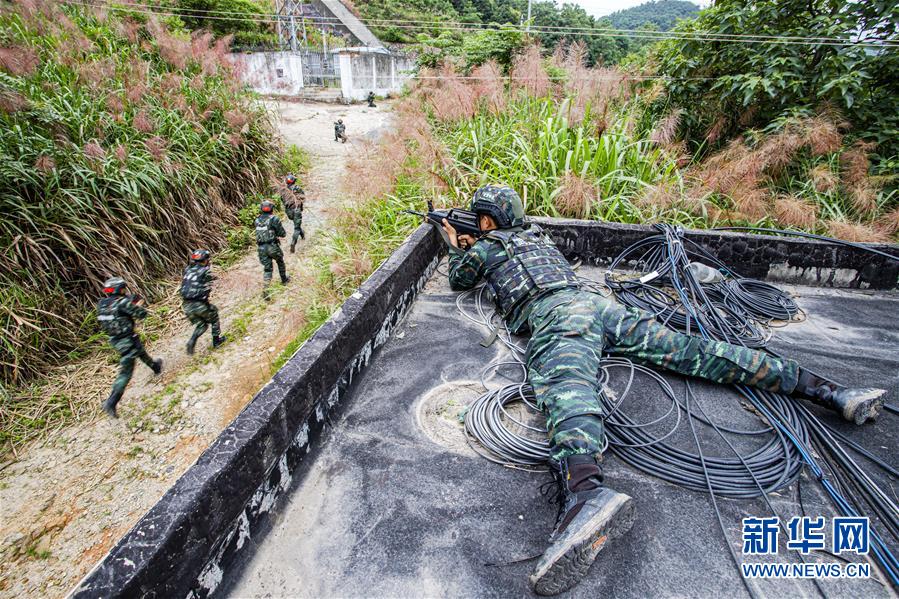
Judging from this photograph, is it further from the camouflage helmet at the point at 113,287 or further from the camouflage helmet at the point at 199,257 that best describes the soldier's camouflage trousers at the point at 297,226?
the camouflage helmet at the point at 113,287

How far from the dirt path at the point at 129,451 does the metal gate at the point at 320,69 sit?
19.5 m

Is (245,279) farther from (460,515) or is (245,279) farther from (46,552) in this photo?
(460,515)

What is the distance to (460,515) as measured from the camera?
1.78m

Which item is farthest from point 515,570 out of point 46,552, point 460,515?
point 46,552

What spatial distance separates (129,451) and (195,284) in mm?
1534

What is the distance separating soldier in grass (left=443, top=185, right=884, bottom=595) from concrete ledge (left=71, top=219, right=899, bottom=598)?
0.77m

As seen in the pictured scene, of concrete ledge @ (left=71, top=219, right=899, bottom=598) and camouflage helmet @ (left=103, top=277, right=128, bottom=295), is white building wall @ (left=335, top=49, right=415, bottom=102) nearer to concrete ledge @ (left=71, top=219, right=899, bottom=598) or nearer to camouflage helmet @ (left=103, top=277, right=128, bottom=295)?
camouflage helmet @ (left=103, top=277, right=128, bottom=295)

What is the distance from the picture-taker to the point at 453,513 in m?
1.79

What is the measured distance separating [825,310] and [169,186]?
24.5 feet

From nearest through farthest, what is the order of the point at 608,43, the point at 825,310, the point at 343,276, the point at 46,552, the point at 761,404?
the point at 761,404
the point at 46,552
the point at 825,310
the point at 343,276
the point at 608,43

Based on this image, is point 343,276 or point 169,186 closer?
point 343,276

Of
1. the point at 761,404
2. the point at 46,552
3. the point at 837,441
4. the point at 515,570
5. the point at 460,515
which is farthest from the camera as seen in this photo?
the point at 46,552

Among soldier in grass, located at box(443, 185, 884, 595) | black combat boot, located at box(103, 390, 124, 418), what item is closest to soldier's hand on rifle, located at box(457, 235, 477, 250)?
soldier in grass, located at box(443, 185, 884, 595)

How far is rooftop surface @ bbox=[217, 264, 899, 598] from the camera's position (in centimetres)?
154
